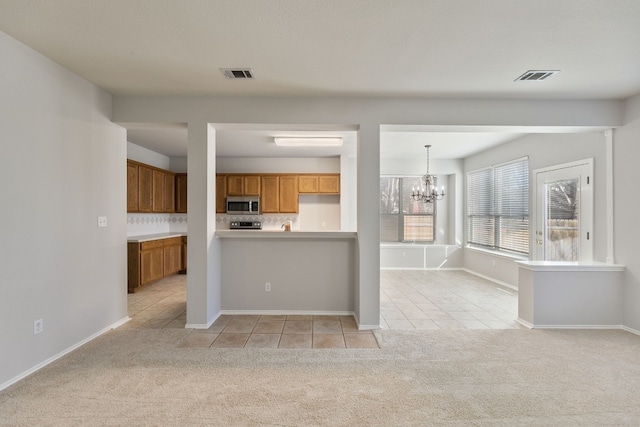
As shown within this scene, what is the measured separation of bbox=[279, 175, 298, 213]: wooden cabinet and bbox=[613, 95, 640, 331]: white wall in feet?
17.5

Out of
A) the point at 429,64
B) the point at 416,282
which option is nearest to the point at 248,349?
→ the point at 429,64

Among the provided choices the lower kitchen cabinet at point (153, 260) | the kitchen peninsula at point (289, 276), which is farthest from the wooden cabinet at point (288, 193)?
the kitchen peninsula at point (289, 276)

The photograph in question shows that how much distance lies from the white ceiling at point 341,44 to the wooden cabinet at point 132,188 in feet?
8.00

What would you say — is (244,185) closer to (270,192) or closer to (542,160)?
(270,192)

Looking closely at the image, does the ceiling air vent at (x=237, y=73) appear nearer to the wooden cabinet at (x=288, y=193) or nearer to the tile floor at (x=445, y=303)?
the tile floor at (x=445, y=303)

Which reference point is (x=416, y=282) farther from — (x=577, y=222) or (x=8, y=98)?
(x=8, y=98)

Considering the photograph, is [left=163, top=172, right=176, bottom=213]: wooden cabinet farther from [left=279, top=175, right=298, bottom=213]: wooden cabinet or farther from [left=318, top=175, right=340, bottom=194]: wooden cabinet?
[left=318, top=175, right=340, bottom=194]: wooden cabinet

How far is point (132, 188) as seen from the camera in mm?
5734

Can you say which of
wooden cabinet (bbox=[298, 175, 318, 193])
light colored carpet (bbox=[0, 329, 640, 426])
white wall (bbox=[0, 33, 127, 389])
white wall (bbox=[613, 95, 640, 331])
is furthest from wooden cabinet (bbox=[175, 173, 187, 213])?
white wall (bbox=[613, 95, 640, 331])

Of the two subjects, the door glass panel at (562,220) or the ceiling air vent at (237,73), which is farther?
the door glass panel at (562,220)

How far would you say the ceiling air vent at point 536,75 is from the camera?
9.96 feet

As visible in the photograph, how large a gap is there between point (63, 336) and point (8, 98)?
83.7 inches

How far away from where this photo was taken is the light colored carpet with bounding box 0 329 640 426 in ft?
6.90

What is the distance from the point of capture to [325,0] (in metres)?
2.06
